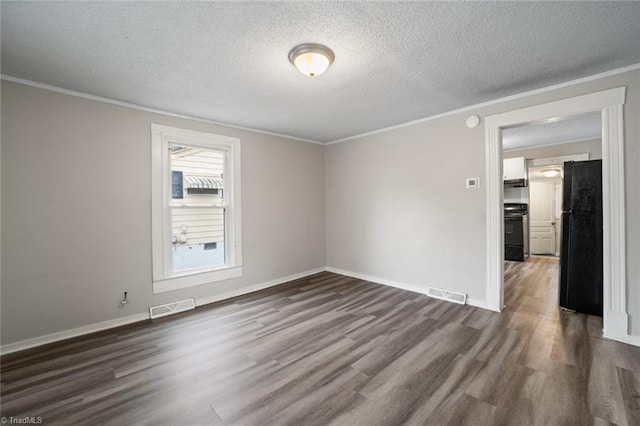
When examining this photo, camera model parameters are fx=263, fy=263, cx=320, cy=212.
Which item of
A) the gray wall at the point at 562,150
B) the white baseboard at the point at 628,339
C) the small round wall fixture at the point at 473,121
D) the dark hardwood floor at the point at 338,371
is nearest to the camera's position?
the dark hardwood floor at the point at 338,371

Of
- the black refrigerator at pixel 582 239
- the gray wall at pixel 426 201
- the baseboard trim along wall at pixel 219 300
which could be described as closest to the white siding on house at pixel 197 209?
the baseboard trim along wall at pixel 219 300

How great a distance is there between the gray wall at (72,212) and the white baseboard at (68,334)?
0.16ft

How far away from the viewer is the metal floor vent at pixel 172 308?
3230 millimetres

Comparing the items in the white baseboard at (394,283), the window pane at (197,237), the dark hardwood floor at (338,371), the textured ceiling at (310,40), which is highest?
the textured ceiling at (310,40)

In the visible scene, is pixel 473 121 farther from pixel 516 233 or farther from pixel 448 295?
pixel 516 233

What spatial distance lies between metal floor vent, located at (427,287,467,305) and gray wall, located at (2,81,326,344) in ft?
10.2

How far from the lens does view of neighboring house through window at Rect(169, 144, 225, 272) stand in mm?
3562

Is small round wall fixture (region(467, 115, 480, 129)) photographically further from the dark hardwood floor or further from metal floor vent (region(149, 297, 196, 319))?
metal floor vent (region(149, 297, 196, 319))

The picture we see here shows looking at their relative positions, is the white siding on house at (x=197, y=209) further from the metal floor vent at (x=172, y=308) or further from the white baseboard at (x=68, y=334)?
the white baseboard at (x=68, y=334)

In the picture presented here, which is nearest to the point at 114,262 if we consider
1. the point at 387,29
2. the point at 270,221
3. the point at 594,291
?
the point at 270,221

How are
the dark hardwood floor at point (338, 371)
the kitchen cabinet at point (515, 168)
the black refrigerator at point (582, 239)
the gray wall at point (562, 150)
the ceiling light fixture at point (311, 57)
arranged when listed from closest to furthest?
the dark hardwood floor at point (338, 371) < the ceiling light fixture at point (311, 57) < the black refrigerator at point (582, 239) < the gray wall at point (562, 150) < the kitchen cabinet at point (515, 168)

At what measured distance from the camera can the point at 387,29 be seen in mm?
1871

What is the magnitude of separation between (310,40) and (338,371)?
8.52 ft

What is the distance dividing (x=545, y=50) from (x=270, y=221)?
3.85 metres
